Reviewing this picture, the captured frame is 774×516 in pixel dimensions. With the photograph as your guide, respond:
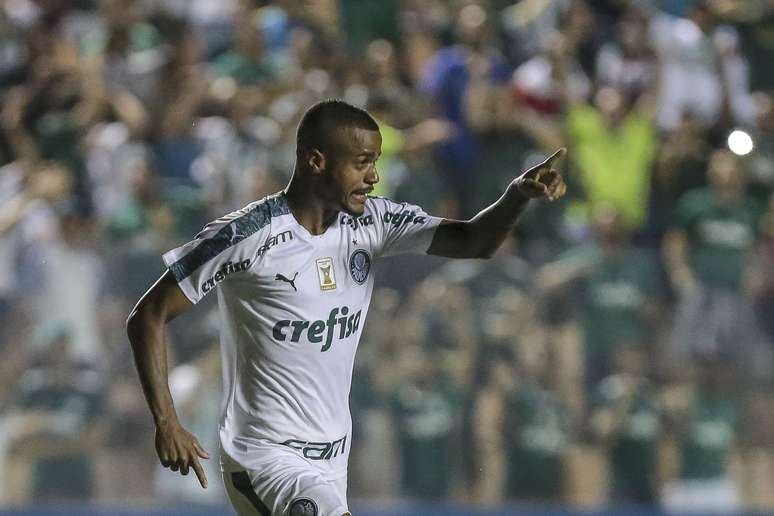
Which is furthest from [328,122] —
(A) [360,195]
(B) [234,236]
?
(B) [234,236]

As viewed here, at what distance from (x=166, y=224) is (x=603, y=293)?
2.89 m

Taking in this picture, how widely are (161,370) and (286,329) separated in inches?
19.5

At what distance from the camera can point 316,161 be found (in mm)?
4906

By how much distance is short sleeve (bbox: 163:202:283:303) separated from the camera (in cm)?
475

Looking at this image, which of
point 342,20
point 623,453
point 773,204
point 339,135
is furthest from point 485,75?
point 339,135

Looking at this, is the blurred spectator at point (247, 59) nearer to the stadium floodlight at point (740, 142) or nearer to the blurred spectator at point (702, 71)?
the blurred spectator at point (702, 71)

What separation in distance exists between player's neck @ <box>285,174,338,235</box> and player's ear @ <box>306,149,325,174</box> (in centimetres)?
7

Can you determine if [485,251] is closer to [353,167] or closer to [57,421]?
[353,167]

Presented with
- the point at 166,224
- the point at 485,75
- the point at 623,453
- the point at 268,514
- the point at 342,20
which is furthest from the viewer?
the point at 342,20

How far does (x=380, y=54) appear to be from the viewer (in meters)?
A: 10.1

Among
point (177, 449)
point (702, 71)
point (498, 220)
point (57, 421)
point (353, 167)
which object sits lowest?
point (57, 421)

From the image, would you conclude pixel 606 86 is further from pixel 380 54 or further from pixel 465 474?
pixel 465 474

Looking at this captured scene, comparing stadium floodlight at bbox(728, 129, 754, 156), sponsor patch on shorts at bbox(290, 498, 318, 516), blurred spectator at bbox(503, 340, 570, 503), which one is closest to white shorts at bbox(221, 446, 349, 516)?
sponsor patch on shorts at bbox(290, 498, 318, 516)

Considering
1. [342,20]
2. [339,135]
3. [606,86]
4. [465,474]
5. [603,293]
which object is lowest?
[465,474]
